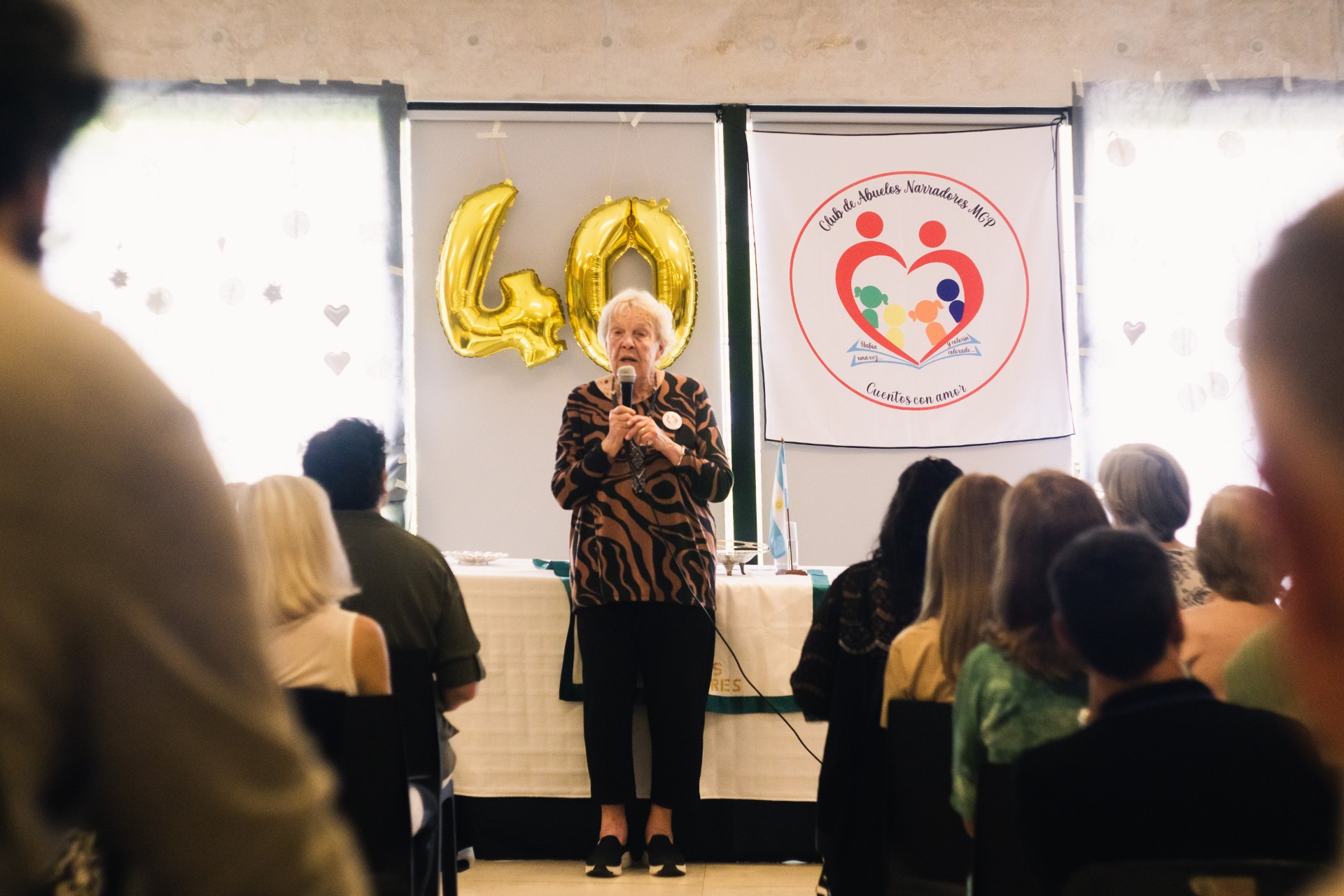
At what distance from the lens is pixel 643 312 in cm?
343

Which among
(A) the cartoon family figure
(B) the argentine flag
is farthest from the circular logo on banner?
(B) the argentine flag

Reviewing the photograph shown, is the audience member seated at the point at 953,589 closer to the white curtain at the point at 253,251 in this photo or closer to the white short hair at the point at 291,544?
the white short hair at the point at 291,544

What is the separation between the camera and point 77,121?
0.50m

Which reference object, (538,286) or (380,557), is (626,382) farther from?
(538,286)

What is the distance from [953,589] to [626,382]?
1512 millimetres

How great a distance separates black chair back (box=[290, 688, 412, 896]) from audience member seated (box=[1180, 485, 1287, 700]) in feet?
4.61

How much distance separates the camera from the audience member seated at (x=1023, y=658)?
5.22ft

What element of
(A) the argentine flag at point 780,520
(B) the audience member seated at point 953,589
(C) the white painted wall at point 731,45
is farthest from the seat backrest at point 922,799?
(C) the white painted wall at point 731,45

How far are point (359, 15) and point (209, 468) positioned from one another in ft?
15.8

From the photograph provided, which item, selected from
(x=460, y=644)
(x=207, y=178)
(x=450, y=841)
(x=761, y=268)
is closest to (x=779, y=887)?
(x=450, y=841)

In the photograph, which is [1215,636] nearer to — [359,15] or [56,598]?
[56,598]

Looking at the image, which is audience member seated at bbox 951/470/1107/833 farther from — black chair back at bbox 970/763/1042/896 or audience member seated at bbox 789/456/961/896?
audience member seated at bbox 789/456/961/896

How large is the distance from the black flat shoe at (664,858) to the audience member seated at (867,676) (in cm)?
111

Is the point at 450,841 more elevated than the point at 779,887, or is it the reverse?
the point at 450,841
